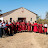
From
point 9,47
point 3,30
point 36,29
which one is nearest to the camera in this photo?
point 9,47

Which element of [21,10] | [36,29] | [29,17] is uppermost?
[21,10]

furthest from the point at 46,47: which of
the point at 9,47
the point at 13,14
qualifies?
the point at 13,14

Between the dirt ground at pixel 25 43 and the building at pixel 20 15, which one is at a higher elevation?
the building at pixel 20 15

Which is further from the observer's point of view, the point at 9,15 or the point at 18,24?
the point at 9,15

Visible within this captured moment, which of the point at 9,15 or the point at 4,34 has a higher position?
Result: the point at 9,15

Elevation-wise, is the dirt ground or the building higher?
the building

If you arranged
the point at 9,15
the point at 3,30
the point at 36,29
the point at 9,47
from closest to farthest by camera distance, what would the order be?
1. the point at 9,47
2. the point at 3,30
3. the point at 36,29
4. the point at 9,15

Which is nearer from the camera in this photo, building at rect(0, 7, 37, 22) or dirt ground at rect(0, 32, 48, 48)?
dirt ground at rect(0, 32, 48, 48)

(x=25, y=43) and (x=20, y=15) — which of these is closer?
(x=25, y=43)

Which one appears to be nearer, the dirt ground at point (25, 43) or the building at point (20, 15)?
the dirt ground at point (25, 43)

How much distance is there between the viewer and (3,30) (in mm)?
8539

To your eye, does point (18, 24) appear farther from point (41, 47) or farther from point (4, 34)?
point (41, 47)

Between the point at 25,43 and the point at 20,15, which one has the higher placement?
the point at 20,15

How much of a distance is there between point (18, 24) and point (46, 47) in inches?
257
